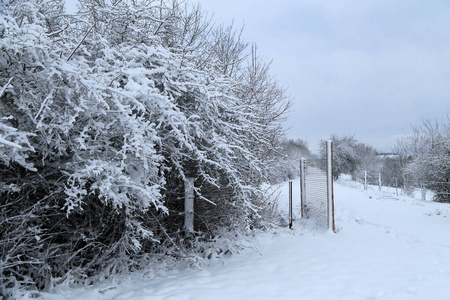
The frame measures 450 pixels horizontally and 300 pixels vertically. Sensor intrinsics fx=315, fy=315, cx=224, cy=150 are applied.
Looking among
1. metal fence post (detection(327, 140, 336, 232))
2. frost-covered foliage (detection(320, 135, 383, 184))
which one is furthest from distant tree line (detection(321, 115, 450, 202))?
metal fence post (detection(327, 140, 336, 232))

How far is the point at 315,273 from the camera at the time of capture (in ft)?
13.0

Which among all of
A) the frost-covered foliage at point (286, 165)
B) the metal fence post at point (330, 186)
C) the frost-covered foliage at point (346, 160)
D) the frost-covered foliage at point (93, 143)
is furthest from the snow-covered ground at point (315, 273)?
the frost-covered foliage at point (346, 160)

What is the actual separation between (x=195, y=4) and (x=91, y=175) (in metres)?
6.60

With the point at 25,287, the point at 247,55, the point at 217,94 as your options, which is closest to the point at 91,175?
the point at 25,287

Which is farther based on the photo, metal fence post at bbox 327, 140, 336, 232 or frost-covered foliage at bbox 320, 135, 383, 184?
frost-covered foliage at bbox 320, 135, 383, 184

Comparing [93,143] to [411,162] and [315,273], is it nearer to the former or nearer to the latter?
[315,273]

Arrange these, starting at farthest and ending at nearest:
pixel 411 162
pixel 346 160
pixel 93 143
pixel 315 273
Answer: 1. pixel 346 160
2. pixel 411 162
3. pixel 315 273
4. pixel 93 143

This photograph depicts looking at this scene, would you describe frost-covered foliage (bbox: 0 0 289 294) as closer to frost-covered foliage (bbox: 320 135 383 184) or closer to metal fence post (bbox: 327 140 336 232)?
metal fence post (bbox: 327 140 336 232)

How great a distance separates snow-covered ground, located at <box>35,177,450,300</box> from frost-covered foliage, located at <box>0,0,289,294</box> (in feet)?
1.32

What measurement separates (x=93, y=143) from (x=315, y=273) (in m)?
3.05

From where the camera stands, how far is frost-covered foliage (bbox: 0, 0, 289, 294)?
282 centimetres

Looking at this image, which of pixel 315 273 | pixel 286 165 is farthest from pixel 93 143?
pixel 286 165

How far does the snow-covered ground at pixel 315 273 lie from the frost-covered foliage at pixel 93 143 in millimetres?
402

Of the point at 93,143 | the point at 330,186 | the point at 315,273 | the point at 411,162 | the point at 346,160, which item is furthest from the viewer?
the point at 346,160
